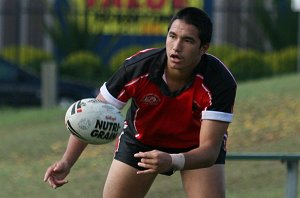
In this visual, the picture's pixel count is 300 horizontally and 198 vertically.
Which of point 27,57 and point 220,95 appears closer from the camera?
point 220,95

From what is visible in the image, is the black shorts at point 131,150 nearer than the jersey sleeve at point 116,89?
No

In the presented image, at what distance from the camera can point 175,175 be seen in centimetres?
1247

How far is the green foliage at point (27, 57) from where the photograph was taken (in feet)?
86.3

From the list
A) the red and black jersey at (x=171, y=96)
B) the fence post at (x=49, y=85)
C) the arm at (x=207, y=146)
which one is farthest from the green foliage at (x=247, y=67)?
the arm at (x=207, y=146)

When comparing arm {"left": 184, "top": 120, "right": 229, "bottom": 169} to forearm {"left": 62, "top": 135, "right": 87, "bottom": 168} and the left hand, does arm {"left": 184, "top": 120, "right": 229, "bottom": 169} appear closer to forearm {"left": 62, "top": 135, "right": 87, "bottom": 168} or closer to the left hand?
the left hand

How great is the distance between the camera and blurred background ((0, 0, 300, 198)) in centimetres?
1260

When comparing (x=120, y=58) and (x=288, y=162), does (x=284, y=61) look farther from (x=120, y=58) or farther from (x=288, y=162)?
(x=288, y=162)

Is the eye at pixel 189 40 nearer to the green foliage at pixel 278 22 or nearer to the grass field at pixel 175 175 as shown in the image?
the grass field at pixel 175 175

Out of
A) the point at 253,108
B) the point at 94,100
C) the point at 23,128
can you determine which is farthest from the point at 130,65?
the point at 23,128

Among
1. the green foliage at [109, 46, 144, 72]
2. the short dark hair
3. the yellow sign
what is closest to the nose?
the short dark hair

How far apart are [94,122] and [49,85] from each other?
1428 centimetres

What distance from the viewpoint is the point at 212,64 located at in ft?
22.4

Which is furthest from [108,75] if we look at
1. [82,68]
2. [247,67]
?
[247,67]

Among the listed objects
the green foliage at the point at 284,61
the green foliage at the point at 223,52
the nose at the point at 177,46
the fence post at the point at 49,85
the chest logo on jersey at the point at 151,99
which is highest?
the nose at the point at 177,46
